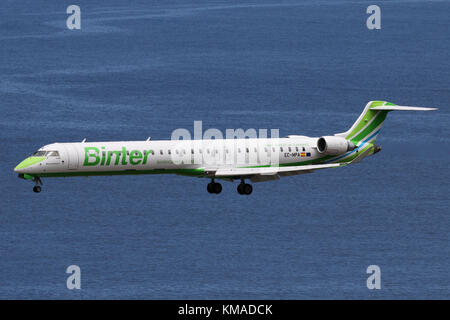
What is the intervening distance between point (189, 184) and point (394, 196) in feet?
139

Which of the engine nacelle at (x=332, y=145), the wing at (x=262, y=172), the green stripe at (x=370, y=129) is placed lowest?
the wing at (x=262, y=172)

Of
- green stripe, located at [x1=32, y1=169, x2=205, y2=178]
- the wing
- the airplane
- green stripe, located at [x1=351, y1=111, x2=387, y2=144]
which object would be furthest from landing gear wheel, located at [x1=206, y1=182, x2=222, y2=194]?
green stripe, located at [x1=351, y1=111, x2=387, y2=144]

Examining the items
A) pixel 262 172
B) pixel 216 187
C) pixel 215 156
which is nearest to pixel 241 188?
pixel 216 187

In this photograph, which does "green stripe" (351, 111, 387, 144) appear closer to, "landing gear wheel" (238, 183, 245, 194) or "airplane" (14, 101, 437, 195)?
"airplane" (14, 101, 437, 195)

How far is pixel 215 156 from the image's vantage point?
9112 centimetres

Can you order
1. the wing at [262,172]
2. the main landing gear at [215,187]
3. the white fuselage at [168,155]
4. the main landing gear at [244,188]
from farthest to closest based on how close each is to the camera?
1. the main landing gear at [215,187]
2. the main landing gear at [244,188]
3. the wing at [262,172]
4. the white fuselage at [168,155]

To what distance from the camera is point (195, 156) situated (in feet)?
294

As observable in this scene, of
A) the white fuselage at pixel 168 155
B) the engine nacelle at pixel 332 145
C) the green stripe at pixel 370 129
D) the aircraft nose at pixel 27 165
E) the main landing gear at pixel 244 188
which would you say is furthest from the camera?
the green stripe at pixel 370 129

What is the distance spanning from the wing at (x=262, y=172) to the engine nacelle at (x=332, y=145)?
9.30 feet

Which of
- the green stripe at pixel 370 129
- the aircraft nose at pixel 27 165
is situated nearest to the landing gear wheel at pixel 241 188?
the green stripe at pixel 370 129

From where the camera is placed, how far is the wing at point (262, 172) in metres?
90.6

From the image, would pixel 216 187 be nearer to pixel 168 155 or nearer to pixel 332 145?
pixel 168 155

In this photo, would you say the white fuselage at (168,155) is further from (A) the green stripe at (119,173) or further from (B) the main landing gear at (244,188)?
(B) the main landing gear at (244,188)
